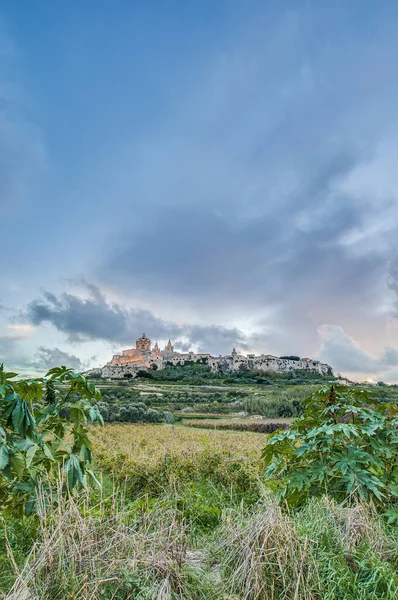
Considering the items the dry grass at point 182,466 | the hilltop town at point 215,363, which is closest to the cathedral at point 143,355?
the hilltop town at point 215,363

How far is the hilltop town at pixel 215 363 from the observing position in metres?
79.3

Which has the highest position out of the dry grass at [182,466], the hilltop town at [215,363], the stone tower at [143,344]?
the stone tower at [143,344]

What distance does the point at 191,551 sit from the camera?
8.07 feet

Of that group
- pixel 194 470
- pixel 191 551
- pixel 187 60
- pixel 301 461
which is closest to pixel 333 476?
pixel 301 461

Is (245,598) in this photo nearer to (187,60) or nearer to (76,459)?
(76,459)

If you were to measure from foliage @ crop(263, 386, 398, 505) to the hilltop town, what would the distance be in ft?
231

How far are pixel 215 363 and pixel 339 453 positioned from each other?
82.8 metres

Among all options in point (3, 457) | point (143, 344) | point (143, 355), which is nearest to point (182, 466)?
point (3, 457)

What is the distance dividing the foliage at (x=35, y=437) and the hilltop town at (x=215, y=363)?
71006 mm

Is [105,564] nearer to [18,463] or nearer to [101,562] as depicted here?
[101,562]

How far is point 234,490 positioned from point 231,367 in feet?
262

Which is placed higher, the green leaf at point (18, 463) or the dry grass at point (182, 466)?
the green leaf at point (18, 463)

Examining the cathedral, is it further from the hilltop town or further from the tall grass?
the tall grass

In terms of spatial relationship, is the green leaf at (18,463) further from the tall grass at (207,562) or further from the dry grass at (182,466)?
the dry grass at (182,466)
